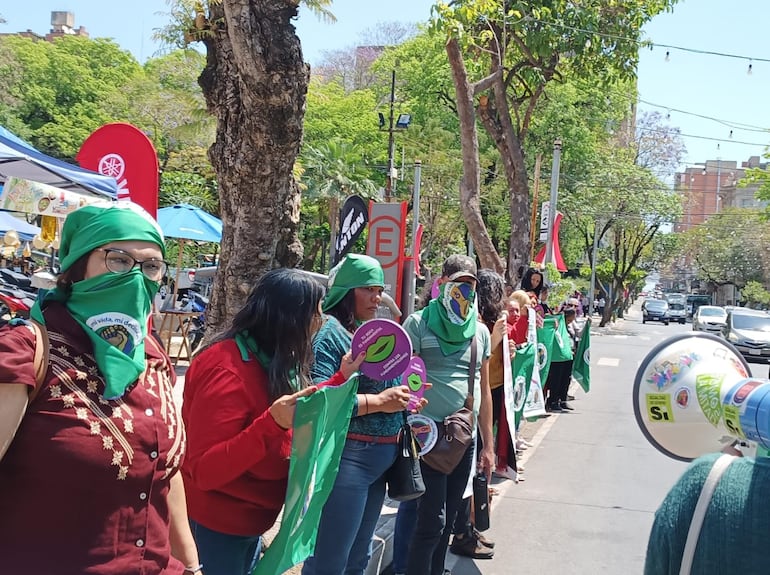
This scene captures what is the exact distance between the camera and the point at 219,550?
8.43 ft

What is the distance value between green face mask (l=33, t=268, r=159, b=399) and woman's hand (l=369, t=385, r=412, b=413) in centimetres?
117

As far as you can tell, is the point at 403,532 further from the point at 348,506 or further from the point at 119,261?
the point at 119,261

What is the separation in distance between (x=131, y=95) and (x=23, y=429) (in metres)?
37.1

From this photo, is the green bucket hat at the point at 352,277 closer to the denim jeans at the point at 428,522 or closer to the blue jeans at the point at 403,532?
the denim jeans at the point at 428,522

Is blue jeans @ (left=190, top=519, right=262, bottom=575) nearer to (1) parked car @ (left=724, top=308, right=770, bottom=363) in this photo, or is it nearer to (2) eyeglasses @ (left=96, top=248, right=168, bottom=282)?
(2) eyeglasses @ (left=96, top=248, right=168, bottom=282)

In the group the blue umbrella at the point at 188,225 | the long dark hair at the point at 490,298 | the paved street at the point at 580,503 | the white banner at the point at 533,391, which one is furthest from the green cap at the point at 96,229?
the blue umbrella at the point at 188,225

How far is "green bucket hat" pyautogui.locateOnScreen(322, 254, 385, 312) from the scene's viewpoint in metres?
3.33

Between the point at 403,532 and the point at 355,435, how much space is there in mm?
1484

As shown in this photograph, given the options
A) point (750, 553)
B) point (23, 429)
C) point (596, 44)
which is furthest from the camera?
point (596, 44)

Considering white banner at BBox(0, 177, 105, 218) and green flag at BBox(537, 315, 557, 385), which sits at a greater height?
white banner at BBox(0, 177, 105, 218)

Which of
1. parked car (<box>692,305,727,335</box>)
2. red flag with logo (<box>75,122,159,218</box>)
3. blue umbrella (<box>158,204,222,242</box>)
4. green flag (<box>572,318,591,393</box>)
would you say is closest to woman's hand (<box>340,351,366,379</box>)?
red flag with logo (<box>75,122,159,218</box>)

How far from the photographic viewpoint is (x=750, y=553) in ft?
4.64

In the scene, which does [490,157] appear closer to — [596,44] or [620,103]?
[620,103]

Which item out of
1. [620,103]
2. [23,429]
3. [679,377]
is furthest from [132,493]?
[620,103]
